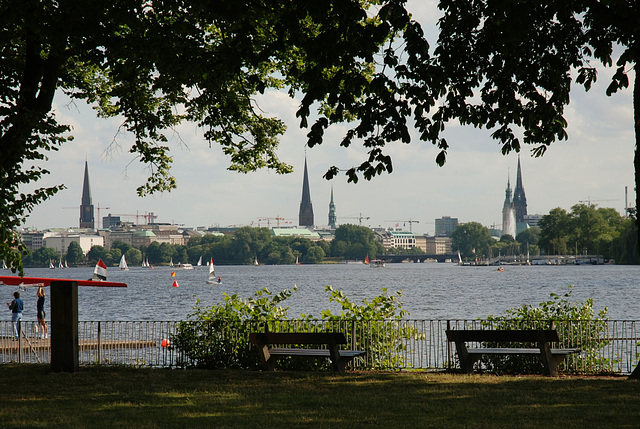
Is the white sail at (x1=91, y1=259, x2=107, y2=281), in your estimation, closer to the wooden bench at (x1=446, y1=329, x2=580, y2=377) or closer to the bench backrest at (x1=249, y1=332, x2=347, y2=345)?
the bench backrest at (x1=249, y1=332, x2=347, y2=345)

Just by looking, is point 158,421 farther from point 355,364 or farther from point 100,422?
point 355,364

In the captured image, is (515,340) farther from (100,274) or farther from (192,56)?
(100,274)

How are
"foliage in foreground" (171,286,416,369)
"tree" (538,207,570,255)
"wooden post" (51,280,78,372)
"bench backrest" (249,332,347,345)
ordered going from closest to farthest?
"bench backrest" (249,332,347,345) < "wooden post" (51,280,78,372) < "foliage in foreground" (171,286,416,369) < "tree" (538,207,570,255)

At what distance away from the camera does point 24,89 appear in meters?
14.7

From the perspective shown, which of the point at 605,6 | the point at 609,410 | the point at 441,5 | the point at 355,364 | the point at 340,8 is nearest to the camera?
the point at 609,410

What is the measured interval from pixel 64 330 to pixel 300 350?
14.5 feet

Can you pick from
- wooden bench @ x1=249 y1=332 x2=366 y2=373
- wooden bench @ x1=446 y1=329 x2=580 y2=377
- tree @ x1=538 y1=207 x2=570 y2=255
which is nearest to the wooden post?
wooden bench @ x1=249 y1=332 x2=366 y2=373

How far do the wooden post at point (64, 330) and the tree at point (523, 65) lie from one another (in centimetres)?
734

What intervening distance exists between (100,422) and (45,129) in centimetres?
703

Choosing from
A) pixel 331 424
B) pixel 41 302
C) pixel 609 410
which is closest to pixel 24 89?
pixel 331 424

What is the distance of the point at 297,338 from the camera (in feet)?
48.9

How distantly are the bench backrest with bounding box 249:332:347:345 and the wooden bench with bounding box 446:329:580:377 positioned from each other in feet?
6.85

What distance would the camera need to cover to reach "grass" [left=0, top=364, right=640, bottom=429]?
Answer: 32.5 ft

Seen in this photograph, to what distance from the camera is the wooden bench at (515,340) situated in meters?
14.3
